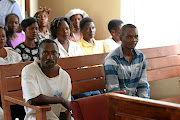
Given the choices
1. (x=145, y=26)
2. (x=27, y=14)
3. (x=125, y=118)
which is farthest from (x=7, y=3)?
(x=125, y=118)

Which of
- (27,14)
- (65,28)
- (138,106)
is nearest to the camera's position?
(138,106)

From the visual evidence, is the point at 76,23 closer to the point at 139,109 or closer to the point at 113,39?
the point at 113,39

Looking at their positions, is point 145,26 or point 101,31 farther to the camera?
point 101,31

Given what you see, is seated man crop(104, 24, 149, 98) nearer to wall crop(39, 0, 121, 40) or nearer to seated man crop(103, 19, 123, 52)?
seated man crop(103, 19, 123, 52)

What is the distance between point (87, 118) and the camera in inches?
79.1

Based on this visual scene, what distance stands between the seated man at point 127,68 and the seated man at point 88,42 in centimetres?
85

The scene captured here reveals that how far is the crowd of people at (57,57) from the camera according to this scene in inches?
105

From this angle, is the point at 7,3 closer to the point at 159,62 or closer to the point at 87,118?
the point at 159,62

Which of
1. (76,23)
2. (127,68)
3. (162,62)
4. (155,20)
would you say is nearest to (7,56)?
(127,68)

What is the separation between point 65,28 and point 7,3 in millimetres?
1535

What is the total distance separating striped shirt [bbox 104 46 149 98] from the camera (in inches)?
117

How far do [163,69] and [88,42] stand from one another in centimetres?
97

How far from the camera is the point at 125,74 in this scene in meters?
3.02

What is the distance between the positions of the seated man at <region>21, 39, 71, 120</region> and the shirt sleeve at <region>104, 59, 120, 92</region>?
1.32ft
